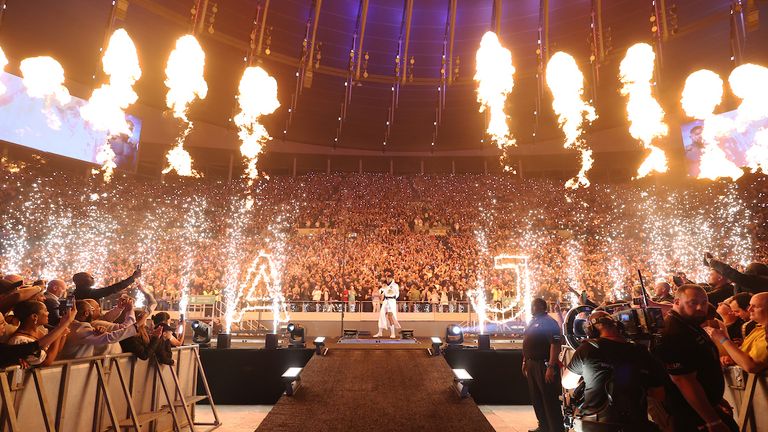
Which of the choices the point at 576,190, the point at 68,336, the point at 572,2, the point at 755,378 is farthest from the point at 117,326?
the point at 576,190

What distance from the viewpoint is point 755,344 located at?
133 inches

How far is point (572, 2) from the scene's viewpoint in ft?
47.9

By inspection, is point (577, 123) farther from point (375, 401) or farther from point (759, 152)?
point (375, 401)

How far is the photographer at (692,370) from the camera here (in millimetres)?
2996

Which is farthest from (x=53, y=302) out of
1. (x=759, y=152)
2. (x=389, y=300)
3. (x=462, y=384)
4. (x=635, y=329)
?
(x=759, y=152)

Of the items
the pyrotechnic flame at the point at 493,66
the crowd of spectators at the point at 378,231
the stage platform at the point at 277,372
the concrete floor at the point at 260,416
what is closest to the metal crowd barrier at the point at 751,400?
the concrete floor at the point at 260,416

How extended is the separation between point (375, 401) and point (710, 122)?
2219 centimetres

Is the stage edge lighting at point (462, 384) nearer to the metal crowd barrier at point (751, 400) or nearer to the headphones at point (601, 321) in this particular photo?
the headphones at point (601, 321)

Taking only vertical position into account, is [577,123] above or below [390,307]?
above

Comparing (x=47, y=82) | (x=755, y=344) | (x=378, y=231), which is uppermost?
(x=47, y=82)

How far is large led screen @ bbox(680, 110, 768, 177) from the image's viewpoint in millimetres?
19109

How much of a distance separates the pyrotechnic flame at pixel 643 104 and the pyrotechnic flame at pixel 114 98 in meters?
14.8

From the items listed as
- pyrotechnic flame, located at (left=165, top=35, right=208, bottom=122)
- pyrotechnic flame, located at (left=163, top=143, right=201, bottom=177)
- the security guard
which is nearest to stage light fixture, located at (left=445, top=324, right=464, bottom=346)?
the security guard

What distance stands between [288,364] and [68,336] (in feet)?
15.4
